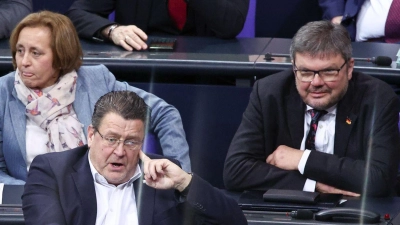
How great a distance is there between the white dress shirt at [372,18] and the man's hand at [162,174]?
79.6 inches

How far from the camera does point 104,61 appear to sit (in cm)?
393

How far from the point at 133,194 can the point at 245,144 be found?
66 centimetres

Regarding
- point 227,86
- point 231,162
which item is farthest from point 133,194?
point 227,86

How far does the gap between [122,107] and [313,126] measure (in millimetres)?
908

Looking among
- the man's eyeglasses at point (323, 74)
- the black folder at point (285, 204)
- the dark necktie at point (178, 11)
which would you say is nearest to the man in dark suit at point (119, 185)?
the black folder at point (285, 204)

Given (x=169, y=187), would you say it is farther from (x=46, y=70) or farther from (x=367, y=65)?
(x=367, y=65)

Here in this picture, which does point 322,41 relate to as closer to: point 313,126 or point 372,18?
point 313,126

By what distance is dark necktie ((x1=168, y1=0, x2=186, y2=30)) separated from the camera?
176 inches

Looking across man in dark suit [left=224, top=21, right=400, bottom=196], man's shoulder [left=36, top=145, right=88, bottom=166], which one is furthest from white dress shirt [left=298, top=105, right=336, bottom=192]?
man's shoulder [left=36, top=145, right=88, bottom=166]

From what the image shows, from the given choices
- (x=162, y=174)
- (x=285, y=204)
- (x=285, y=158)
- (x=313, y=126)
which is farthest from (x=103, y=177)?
(x=313, y=126)

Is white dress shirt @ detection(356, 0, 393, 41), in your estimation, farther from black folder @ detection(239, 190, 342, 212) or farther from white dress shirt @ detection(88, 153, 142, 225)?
white dress shirt @ detection(88, 153, 142, 225)

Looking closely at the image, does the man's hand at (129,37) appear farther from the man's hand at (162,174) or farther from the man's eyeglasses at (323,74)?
the man's hand at (162,174)

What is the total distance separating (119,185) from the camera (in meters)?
2.90

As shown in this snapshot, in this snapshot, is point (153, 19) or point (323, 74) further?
point (153, 19)
